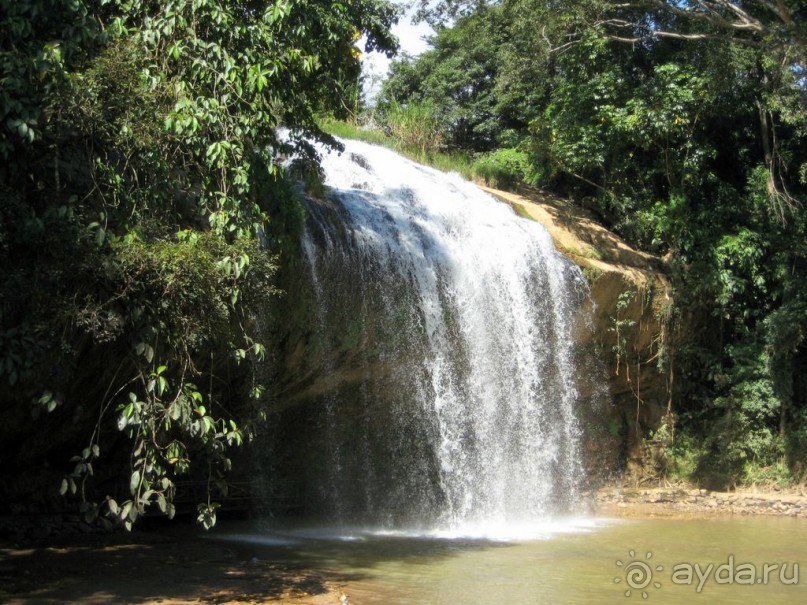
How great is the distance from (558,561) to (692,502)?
6.35m

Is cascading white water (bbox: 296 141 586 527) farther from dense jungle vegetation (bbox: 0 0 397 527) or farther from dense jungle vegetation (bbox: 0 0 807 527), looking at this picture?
dense jungle vegetation (bbox: 0 0 397 527)

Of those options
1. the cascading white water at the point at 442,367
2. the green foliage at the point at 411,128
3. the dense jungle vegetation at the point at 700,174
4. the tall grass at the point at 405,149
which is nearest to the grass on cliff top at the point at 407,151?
the tall grass at the point at 405,149

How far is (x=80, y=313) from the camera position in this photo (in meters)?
6.55

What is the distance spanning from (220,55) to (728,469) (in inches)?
496

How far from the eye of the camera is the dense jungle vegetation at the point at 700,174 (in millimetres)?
16281

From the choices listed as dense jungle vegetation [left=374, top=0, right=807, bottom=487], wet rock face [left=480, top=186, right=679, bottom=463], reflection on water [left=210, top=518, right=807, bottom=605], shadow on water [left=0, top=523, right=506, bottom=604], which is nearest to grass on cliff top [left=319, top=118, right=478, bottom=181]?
dense jungle vegetation [left=374, top=0, right=807, bottom=487]

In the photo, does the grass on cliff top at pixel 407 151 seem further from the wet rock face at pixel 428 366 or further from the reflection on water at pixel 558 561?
the reflection on water at pixel 558 561

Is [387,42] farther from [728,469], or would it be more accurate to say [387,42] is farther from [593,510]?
[728,469]

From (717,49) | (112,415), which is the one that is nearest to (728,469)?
(717,49)

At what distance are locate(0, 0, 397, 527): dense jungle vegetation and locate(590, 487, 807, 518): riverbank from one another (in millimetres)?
9227

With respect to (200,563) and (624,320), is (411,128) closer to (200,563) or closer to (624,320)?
(624,320)

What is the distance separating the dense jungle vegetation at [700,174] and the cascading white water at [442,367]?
3.34 meters

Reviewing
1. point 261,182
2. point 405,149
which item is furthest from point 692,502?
point 261,182

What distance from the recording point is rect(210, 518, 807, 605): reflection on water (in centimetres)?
848
